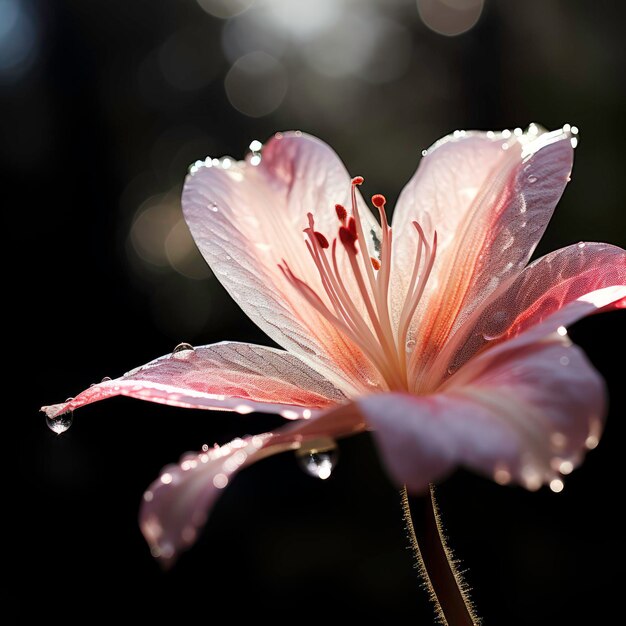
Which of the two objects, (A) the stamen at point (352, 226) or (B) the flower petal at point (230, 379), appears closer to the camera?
(B) the flower petal at point (230, 379)

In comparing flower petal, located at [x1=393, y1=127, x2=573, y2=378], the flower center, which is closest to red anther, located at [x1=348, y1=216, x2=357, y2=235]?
the flower center

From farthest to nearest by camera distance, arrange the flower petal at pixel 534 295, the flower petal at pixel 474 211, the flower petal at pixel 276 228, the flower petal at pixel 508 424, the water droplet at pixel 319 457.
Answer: the flower petal at pixel 276 228, the flower petal at pixel 474 211, the flower petal at pixel 534 295, the water droplet at pixel 319 457, the flower petal at pixel 508 424

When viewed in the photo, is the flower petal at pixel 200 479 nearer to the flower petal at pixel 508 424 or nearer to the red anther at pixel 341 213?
the flower petal at pixel 508 424

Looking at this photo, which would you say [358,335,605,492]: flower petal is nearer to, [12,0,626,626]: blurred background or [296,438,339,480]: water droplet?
[296,438,339,480]: water droplet

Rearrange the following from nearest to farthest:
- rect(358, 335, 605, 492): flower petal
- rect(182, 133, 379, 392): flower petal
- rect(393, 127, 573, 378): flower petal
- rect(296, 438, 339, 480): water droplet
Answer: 1. rect(358, 335, 605, 492): flower petal
2. rect(296, 438, 339, 480): water droplet
3. rect(393, 127, 573, 378): flower petal
4. rect(182, 133, 379, 392): flower petal

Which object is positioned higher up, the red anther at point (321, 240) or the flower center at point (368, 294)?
the red anther at point (321, 240)

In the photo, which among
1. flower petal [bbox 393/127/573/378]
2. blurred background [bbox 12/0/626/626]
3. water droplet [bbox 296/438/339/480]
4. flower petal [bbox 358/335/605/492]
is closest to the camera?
flower petal [bbox 358/335/605/492]

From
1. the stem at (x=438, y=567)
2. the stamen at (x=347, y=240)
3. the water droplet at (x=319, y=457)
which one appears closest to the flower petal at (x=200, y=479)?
the water droplet at (x=319, y=457)

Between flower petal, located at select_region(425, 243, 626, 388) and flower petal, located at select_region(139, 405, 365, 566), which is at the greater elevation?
flower petal, located at select_region(139, 405, 365, 566)
